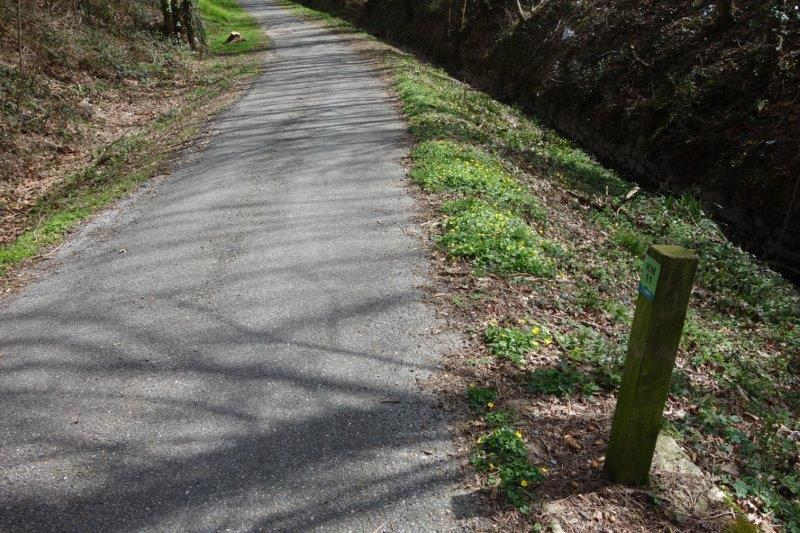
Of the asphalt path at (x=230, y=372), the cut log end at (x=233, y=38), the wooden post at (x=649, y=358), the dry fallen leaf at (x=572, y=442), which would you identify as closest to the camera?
the wooden post at (x=649, y=358)

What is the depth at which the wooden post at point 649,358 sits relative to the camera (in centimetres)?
295

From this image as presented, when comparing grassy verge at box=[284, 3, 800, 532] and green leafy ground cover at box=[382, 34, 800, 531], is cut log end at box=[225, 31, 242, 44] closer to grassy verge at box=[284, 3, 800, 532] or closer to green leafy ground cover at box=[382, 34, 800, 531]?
green leafy ground cover at box=[382, 34, 800, 531]

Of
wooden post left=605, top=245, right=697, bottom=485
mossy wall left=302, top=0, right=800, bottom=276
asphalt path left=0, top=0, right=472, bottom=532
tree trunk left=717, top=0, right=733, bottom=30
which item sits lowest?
asphalt path left=0, top=0, right=472, bottom=532

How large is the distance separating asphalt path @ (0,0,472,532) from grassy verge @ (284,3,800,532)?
21.0 inches

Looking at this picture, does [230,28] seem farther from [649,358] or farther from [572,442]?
[649,358]

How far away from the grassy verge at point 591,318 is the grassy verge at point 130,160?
455 cm

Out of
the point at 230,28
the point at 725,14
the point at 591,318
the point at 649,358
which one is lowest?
the point at 591,318

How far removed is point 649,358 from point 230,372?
9.49 feet

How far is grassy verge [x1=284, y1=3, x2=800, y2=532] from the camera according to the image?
3904 mm

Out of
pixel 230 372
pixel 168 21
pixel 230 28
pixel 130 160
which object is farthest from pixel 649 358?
pixel 230 28

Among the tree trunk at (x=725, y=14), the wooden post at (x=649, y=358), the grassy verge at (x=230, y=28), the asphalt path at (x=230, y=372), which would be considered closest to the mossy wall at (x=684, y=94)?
the tree trunk at (x=725, y=14)

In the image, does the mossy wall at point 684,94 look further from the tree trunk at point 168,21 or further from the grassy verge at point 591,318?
the tree trunk at point 168,21

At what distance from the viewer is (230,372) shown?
14.7 ft

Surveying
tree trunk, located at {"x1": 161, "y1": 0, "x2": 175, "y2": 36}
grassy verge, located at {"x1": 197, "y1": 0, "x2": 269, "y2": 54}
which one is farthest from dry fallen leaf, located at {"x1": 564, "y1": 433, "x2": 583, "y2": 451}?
grassy verge, located at {"x1": 197, "y1": 0, "x2": 269, "y2": 54}
